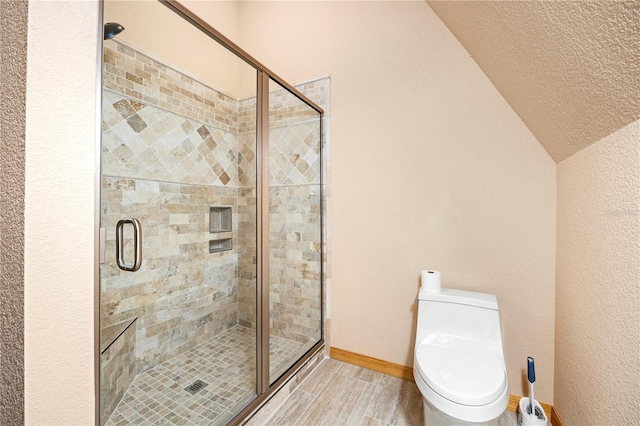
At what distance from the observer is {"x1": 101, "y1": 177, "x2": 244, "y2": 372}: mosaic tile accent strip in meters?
1.71

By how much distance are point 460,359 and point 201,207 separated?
1864mm

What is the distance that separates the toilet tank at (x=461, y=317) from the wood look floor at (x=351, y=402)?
0.42 metres

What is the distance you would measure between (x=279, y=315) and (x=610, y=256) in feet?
5.84

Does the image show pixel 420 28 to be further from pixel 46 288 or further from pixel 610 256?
pixel 46 288

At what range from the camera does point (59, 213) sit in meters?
0.69

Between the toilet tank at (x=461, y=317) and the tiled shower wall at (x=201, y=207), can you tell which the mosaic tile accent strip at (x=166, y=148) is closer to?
the tiled shower wall at (x=201, y=207)

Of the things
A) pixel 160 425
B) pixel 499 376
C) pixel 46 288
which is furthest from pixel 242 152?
pixel 499 376

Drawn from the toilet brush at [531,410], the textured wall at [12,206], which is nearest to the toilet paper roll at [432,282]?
the toilet brush at [531,410]

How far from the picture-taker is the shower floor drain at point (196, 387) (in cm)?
170

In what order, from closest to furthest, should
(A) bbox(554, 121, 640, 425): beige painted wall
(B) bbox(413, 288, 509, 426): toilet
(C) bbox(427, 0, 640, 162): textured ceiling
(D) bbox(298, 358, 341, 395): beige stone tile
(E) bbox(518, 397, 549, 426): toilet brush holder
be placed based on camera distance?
(C) bbox(427, 0, 640, 162): textured ceiling → (A) bbox(554, 121, 640, 425): beige painted wall → (B) bbox(413, 288, 509, 426): toilet → (E) bbox(518, 397, 549, 426): toilet brush holder → (D) bbox(298, 358, 341, 395): beige stone tile

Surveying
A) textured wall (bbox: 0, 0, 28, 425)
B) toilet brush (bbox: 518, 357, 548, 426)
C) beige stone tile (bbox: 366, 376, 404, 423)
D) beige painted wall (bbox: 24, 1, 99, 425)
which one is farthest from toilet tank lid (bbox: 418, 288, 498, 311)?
textured wall (bbox: 0, 0, 28, 425)

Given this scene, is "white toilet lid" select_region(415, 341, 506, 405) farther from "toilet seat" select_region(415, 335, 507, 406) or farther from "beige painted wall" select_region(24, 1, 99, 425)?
"beige painted wall" select_region(24, 1, 99, 425)

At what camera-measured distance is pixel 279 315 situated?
2.05 m

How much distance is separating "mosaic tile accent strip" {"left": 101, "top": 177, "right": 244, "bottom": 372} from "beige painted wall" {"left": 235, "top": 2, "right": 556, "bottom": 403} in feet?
2.77
